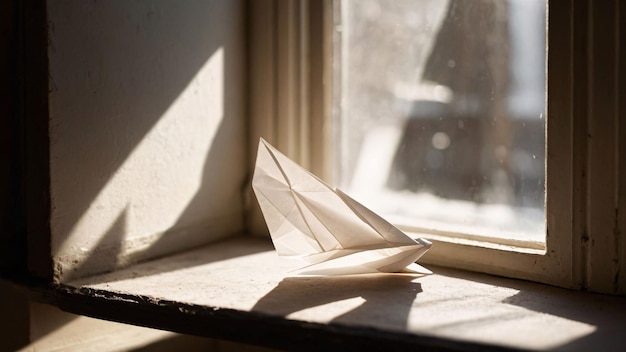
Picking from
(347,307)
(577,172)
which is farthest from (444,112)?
(347,307)

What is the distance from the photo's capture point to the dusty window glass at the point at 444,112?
A: 1.25 m

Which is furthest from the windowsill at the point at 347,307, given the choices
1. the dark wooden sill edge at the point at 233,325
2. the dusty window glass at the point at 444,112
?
the dusty window glass at the point at 444,112

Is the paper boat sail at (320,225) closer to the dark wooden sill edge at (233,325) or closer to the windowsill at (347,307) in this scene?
the windowsill at (347,307)

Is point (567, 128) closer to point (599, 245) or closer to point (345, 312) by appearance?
point (599, 245)

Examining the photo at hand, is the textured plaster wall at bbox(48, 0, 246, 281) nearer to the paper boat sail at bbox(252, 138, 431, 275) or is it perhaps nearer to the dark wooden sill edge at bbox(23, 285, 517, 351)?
the dark wooden sill edge at bbox(23, 285, 517, 351)

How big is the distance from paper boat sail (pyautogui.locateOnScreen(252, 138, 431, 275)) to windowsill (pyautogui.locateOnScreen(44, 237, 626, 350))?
1.1 inches

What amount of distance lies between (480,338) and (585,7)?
0.51 metres

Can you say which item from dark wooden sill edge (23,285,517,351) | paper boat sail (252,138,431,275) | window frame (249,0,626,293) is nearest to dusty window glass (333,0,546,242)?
window frame (249,0,626,293)

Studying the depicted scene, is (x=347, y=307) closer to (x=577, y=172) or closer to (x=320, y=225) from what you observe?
(x=320, y=225)

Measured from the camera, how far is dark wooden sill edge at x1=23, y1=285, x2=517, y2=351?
93cm

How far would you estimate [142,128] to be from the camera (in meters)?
1.29

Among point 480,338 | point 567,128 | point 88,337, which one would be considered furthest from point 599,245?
point 88,337

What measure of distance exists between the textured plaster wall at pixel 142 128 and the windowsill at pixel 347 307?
0.08m

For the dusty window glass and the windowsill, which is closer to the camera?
the windowsill
